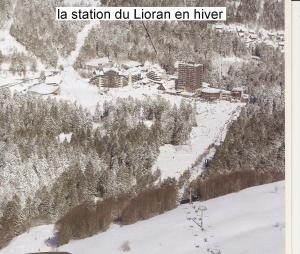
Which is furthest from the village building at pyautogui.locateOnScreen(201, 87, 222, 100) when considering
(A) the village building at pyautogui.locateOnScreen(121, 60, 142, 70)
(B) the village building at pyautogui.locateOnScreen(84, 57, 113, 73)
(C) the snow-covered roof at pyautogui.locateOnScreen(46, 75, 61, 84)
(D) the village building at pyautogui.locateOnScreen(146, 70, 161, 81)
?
(C) the snow-covered roof at pyautogui.locateOnScreen(46, 75, 61, 84)

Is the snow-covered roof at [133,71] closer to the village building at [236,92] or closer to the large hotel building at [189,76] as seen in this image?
the large hotel building at [189,76]

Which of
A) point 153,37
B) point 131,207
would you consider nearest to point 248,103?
point 153,37

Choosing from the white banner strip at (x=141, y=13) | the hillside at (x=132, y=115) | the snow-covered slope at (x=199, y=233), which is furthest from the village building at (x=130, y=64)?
the snow-covered slope at (x=199, y=233)

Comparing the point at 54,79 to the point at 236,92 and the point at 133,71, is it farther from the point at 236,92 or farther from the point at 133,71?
the point at 236,92

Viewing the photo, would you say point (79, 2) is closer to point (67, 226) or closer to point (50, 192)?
point (50, 192)

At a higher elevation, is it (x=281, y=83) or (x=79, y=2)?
(x=79, y=2)

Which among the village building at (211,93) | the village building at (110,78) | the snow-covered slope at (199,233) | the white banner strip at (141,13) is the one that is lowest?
the snow-covered slope at (199,233)
